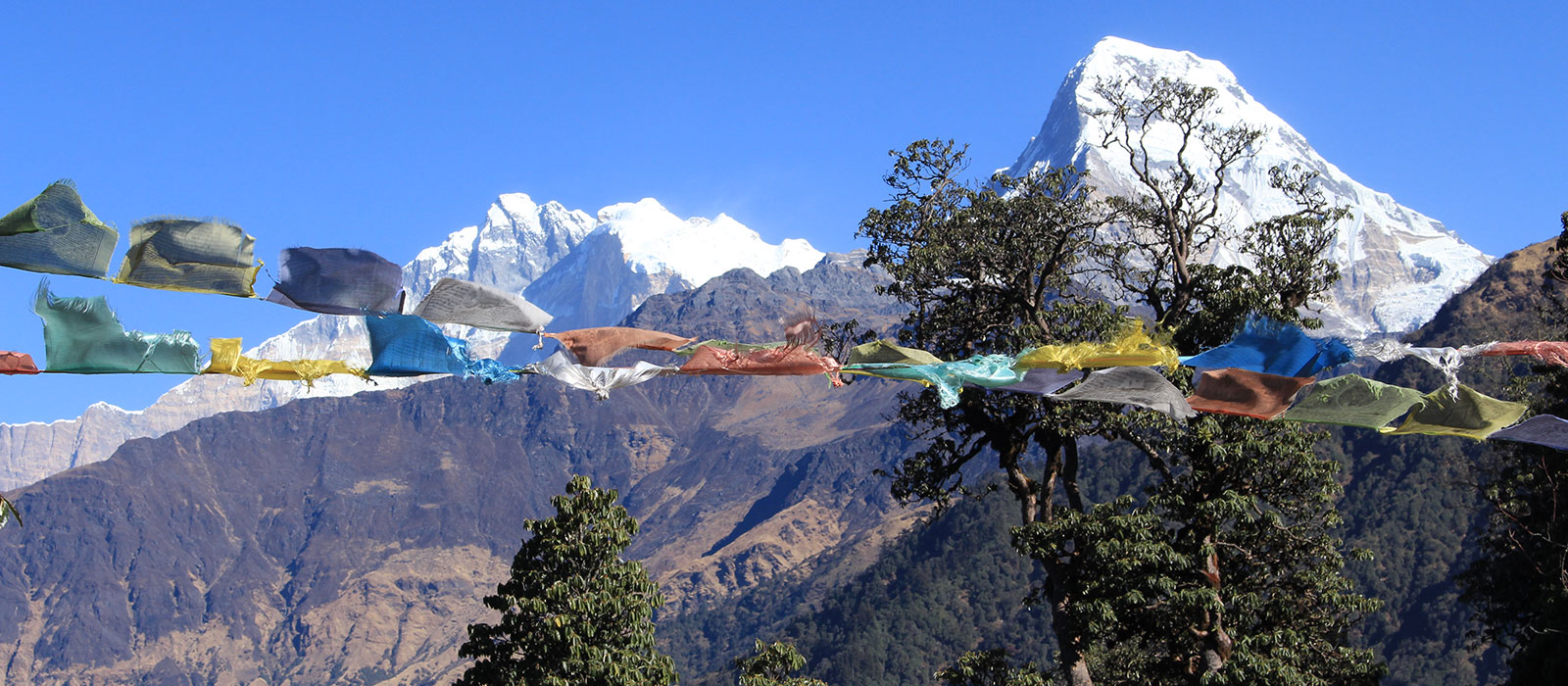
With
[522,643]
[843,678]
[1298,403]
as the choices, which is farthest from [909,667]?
[1298,403]

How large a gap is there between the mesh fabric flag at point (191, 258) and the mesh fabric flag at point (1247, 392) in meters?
7.09

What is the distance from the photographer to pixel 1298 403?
11.5m

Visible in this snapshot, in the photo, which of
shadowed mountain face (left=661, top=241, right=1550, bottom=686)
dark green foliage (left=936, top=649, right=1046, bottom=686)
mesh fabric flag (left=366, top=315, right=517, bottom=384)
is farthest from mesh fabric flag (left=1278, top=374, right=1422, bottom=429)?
shadowed mountain face (left=661, top=241, right=1550, bottom=686)

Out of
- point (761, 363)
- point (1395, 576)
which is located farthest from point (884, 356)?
point (1395, 576)

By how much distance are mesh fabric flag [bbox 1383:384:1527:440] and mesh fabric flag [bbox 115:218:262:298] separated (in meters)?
8.58

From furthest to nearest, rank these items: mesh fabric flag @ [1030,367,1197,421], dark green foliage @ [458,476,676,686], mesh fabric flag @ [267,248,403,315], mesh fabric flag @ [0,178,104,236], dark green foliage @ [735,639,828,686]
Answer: dark green foliage @ [735,639,828,686], dark green foliage @ [458,476,676,686], mesh fabric flag @ [1030,367,1197,421], mesh fabric flag @ [267,248,403,315], mesh fabric flag @ [0,178,104,236]

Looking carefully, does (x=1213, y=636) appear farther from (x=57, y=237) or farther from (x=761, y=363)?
(x=57, y=237)

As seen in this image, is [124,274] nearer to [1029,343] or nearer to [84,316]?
[84,316]

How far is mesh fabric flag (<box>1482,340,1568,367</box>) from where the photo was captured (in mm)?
10586

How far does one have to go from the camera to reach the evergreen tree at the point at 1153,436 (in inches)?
689

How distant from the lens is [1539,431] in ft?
36.6

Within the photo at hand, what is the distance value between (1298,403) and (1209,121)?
1217 cm

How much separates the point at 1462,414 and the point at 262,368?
9.11 m

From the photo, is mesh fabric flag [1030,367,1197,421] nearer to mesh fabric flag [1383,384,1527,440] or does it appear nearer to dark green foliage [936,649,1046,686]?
mesh fabric flag [1383,384,1527,440]
